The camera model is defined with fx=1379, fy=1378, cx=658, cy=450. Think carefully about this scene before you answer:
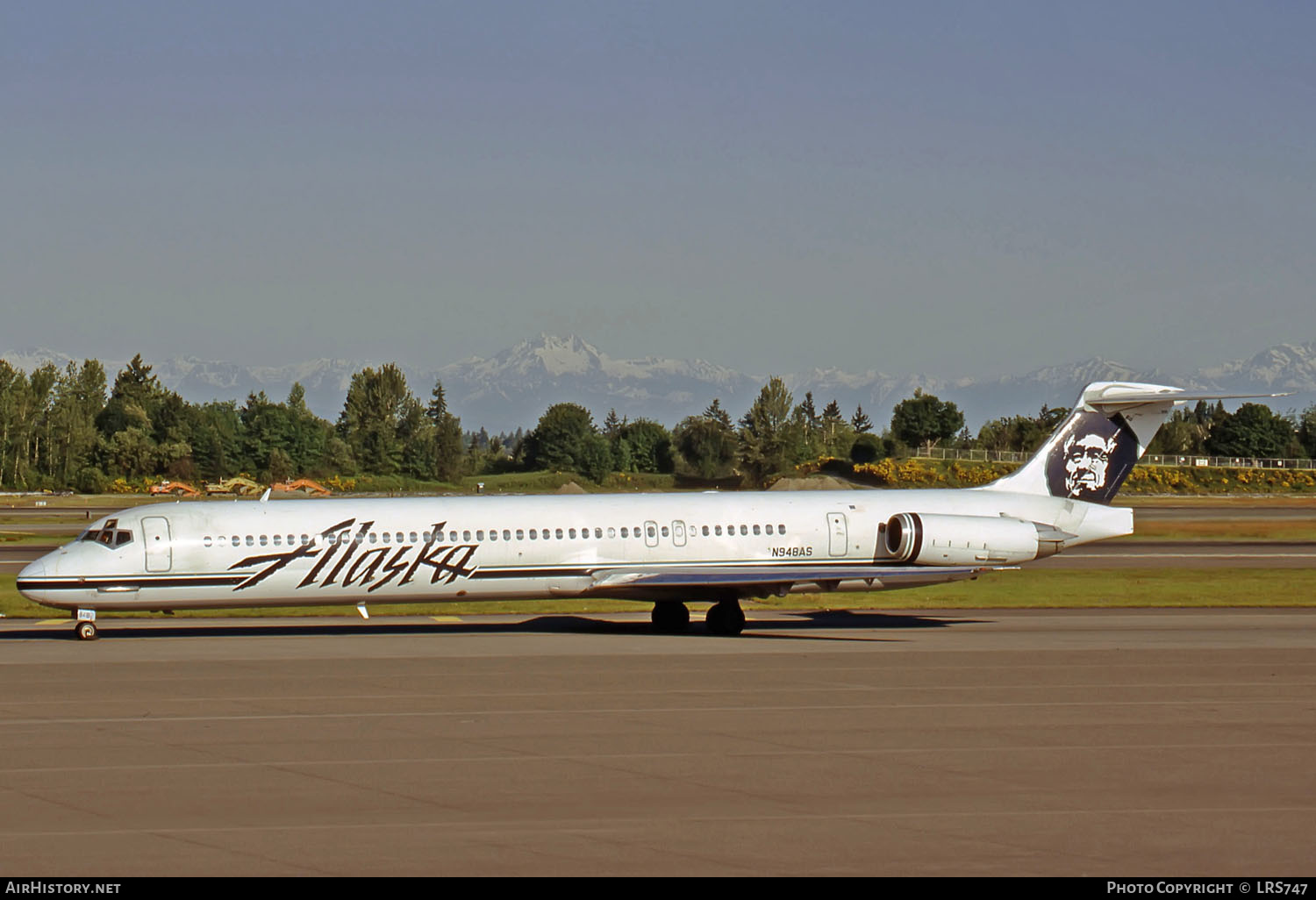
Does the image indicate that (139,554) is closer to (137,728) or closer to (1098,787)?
(137,728)

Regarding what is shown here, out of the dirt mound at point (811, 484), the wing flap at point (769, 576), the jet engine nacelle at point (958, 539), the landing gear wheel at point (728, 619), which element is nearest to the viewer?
the wing flap at point (769, 576)

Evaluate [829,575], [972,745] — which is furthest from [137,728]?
[829,575]

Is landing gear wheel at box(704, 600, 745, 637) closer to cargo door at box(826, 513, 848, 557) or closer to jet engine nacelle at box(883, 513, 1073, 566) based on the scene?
cargo door at box(826, 513, 848, 557)

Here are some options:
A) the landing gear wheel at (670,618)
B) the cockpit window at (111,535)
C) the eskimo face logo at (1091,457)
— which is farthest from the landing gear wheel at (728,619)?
the cockpit window at (111,535)

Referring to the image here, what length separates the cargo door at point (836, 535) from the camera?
108ft

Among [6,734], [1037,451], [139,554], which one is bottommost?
[6,734]

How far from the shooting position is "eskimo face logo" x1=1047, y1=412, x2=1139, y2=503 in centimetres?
3512

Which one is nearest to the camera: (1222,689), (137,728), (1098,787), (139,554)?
(1098,787)

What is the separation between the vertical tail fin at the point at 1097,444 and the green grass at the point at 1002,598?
12.6 feet

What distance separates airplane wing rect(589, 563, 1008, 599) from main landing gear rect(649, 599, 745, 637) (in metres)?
0.60

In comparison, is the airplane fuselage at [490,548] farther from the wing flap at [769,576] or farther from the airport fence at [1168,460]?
the airport fence at [1168,460]

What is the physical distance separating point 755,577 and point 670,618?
9.60 ft

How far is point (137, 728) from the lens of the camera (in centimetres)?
1888
